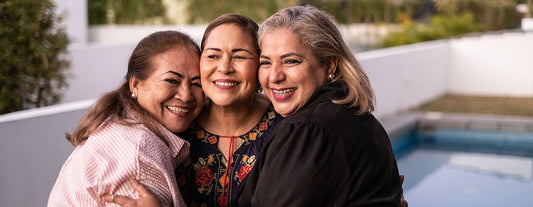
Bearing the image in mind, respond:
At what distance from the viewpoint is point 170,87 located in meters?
2.59

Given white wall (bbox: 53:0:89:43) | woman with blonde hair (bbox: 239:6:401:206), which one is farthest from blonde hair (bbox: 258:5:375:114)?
white wall (bbox: 53:0:89:43)

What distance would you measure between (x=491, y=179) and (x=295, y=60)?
562cm

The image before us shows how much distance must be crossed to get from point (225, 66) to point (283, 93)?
36 cm

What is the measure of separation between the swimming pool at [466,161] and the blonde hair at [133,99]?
432 cm

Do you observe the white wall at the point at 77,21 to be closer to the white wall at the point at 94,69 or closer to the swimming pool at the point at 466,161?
the white wall at the point at 94,69

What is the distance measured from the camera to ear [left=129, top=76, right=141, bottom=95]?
2.64m

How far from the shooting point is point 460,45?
1287 cm

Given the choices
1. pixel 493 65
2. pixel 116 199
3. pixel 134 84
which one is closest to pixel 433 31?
pixel 493 65

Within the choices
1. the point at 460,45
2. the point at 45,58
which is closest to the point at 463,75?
the point at 460,45

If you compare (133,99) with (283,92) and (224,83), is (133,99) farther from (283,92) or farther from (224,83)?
(283,92)

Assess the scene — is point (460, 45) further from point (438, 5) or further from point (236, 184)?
point (236, 184)

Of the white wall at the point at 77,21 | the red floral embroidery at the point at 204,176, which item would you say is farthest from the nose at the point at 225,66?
the white wall at the point at 77,21

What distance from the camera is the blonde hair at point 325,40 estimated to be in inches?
89.7

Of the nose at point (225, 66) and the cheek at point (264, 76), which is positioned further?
the nose at point (225, 66)
